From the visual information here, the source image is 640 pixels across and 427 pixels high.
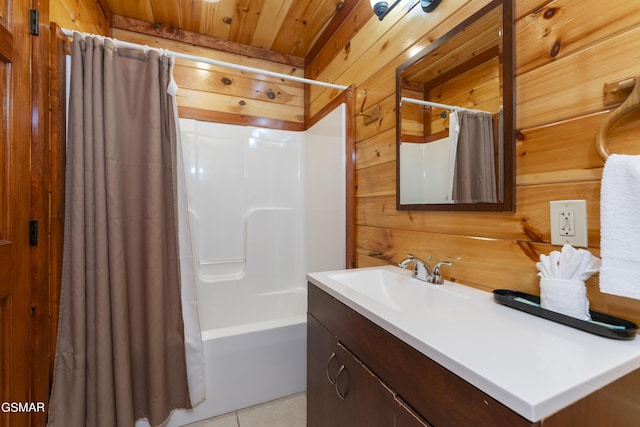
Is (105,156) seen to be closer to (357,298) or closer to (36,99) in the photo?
(36,99)

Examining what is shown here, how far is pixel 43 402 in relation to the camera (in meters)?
1.23

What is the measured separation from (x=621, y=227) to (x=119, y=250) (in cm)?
178

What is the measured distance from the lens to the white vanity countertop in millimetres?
459

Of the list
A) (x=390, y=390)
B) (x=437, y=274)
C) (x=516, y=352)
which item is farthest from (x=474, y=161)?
(x=390, y=390)

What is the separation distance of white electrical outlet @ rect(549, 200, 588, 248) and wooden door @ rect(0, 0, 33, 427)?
69.6 inches

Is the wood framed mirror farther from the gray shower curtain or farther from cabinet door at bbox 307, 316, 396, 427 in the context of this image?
the gray shower curtain

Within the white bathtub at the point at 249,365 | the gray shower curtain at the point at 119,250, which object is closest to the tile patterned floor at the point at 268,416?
the white bathtub at the point at 249,365

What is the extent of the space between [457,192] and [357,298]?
60cm

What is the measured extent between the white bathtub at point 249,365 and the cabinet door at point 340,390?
0.46m

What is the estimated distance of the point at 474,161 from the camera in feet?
3.51

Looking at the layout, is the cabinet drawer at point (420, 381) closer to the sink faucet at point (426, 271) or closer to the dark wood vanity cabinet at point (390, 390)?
the dark wood vanity cabinet at point (390, 390)

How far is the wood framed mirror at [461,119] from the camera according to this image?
3.07 ft

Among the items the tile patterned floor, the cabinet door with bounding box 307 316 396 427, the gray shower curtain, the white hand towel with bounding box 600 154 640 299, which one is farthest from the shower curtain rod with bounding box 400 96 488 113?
the tile patterned floor

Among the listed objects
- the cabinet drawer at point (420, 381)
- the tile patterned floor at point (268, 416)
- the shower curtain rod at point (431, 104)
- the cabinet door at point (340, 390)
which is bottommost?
the tile patterned floor at point (268, 416)
